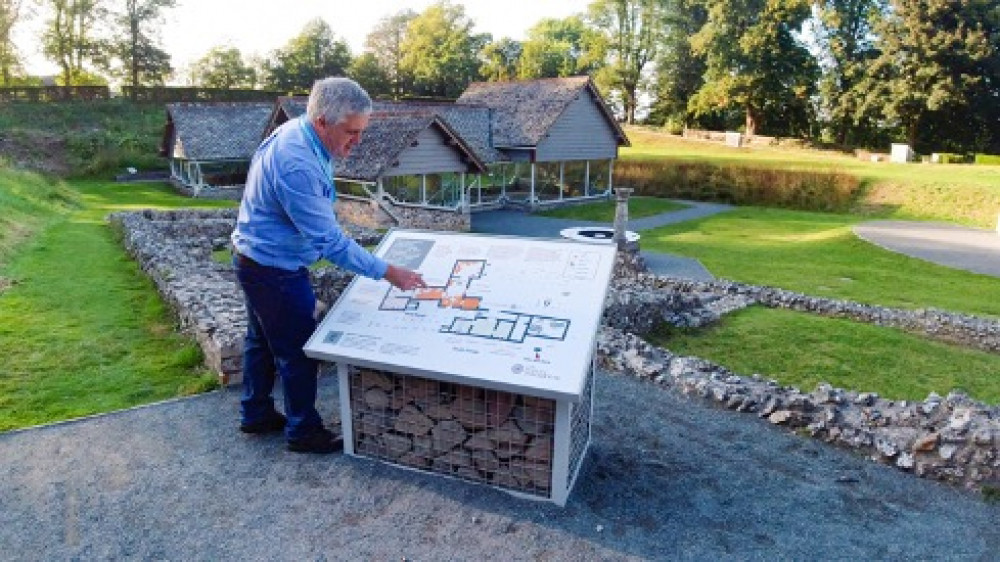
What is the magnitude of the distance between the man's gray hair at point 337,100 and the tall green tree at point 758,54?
152ft

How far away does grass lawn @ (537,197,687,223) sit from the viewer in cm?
2719

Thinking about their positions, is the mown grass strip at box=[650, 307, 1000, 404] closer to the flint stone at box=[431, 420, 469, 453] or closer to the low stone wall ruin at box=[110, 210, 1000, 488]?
the low stone wall ruin at box=[110, 210, 1000, 488]

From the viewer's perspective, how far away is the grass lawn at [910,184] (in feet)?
82.2

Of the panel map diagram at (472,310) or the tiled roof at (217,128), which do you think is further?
the tiled roof at (217,128)

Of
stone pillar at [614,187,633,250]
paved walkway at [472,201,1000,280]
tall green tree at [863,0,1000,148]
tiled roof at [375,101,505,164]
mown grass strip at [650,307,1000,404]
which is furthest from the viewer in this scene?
tall green tree at [863,0,1000,148]

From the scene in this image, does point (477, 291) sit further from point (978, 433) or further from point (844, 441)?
point (978, 433)

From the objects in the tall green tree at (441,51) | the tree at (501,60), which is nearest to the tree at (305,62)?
the tall green tree at (441,51)

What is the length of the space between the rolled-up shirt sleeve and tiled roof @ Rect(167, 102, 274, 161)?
26.4 meters

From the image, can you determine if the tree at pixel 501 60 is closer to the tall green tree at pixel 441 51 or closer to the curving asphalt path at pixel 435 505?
the tall green tree at pixel 441 51

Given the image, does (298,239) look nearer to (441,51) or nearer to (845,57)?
(845,57)

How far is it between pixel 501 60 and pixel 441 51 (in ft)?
23.7

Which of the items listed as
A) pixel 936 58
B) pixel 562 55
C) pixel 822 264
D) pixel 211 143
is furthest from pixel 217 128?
pixel 562 55

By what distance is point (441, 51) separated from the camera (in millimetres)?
60656

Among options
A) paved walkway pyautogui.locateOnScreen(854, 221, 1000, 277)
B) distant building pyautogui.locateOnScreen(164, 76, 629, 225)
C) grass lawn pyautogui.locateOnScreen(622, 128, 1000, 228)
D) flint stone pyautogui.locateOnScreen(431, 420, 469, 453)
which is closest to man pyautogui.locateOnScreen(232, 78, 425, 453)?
flint stone pyautogui.locateOnScreen(431, 420, 469, 453)
